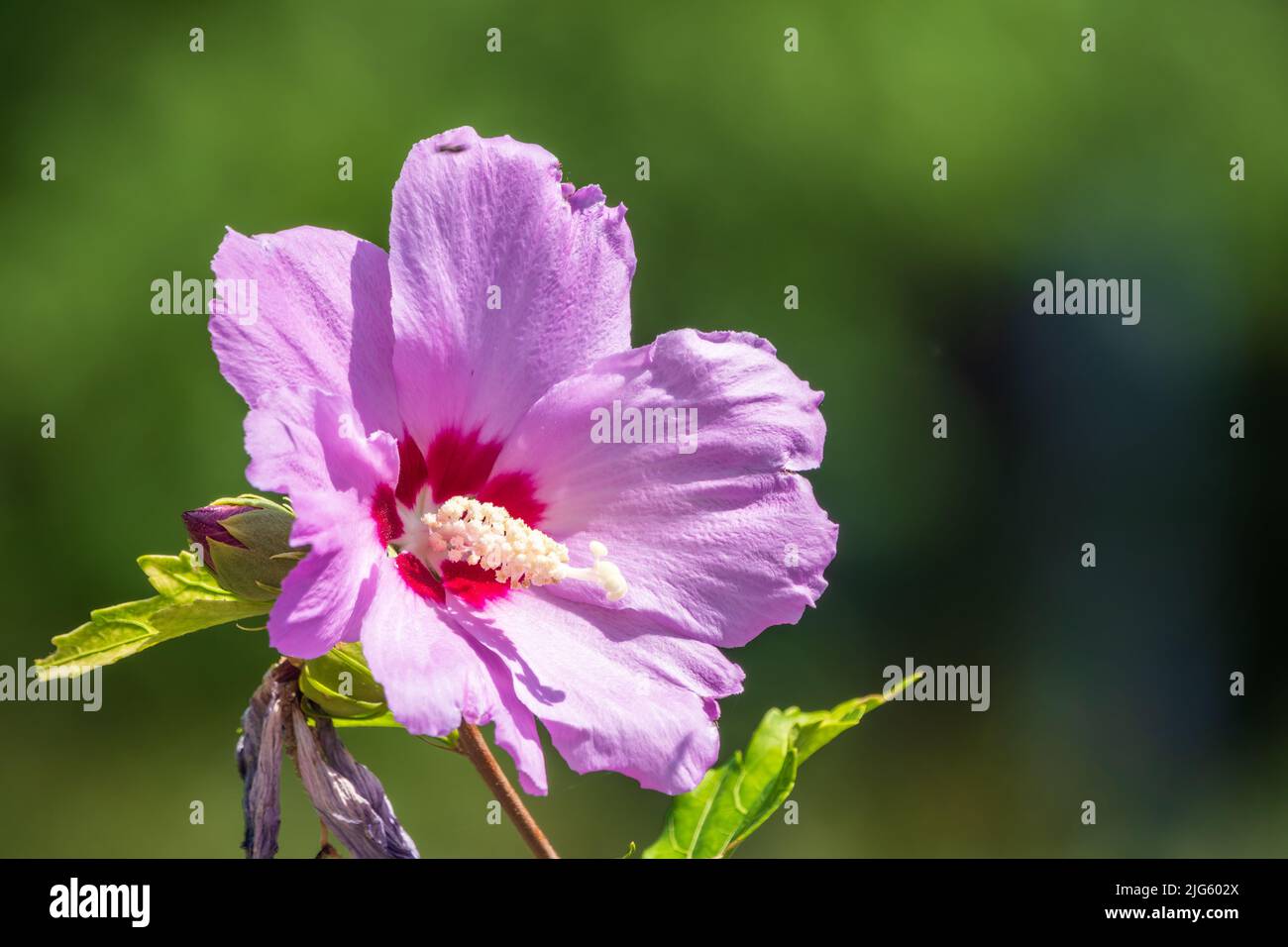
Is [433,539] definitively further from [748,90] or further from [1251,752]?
[1251,752]

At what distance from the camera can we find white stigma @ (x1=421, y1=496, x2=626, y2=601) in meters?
1.02

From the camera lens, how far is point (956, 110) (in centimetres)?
447

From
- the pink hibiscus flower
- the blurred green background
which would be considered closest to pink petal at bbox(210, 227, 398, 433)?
the pink hibiscus flower

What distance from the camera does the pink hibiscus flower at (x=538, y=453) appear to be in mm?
922

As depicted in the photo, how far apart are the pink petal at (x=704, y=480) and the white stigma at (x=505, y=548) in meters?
0.03

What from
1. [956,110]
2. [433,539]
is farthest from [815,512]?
[956,110]

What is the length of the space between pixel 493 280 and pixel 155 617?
1.07 ft

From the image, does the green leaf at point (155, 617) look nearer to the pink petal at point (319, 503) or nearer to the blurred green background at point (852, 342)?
the pink petal at point (319, 503)

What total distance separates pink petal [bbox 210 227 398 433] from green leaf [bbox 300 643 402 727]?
0.16m

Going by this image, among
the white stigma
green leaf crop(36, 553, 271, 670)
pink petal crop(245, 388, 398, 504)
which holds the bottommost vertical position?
green leaf crop(36, 553, 271, 670)

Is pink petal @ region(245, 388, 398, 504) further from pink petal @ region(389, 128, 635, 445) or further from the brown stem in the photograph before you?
the brown stem

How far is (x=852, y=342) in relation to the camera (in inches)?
174

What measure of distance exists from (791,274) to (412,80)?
1239mm

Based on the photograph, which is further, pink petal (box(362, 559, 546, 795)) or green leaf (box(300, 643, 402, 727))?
green leaf (box(300, 643, 402, 727))
